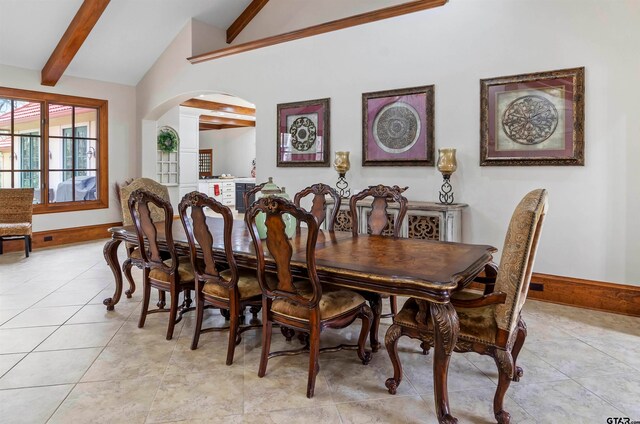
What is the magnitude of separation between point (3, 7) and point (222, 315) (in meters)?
4.87

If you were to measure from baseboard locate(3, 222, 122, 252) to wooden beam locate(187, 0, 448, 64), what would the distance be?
11.0 feet

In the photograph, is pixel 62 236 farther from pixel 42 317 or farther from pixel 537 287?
pixel 537 287

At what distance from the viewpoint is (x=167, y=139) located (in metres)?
8.20

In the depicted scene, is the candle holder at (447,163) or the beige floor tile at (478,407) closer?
the beige floor tile at (478,407)

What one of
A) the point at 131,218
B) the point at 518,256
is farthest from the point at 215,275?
the point at 518,256

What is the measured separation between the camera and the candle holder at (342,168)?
484cm

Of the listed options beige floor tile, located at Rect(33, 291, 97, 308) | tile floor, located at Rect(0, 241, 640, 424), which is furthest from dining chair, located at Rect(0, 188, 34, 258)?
tile floor, located at Rect(0, 241, 640, 424)

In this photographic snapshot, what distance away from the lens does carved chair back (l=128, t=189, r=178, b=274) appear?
2781mm

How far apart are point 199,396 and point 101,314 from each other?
5.73ft

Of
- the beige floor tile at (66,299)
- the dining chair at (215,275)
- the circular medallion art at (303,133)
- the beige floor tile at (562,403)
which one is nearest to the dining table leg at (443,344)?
the beige floor tile at (562,403)

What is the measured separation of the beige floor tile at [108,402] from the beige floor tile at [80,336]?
634mm

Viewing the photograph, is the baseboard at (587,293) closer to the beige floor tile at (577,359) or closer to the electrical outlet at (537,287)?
the electrical outlet at (537,287)

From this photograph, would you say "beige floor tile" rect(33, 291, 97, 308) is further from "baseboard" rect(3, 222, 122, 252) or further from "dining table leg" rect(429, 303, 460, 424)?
"dining table leg" rect(429, 303, 460, 424)

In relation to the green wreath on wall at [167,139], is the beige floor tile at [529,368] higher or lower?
lower
